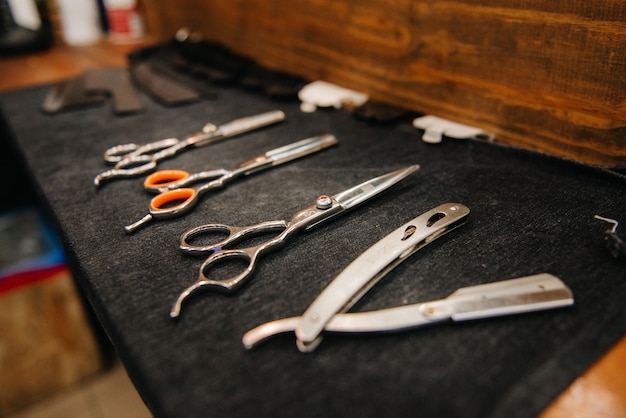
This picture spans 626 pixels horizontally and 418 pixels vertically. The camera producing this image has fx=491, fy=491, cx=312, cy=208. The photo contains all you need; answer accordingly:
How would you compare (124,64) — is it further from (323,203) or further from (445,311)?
(445,311)

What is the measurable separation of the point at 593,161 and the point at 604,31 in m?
0.15

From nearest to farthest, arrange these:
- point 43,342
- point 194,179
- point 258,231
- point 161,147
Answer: point 258,231 → point 194,179 → point 161,147 → point 43,342

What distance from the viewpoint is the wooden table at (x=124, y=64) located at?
1.08ft

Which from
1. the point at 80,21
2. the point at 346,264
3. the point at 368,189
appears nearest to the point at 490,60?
the point at 368,189

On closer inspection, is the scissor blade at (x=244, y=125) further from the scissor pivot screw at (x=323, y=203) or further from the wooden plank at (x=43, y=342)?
the wooden plank at (x=43, y=342)

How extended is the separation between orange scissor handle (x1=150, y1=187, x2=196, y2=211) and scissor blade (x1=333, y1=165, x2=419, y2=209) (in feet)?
0.58

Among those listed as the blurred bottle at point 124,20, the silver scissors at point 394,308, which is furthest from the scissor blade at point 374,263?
the blurred bottle at point 124,20

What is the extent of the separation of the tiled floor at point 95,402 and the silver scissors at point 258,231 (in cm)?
75

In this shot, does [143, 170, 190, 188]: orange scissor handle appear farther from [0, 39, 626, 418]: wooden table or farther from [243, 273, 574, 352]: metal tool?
[0, 39, 626, 418]: wooden table

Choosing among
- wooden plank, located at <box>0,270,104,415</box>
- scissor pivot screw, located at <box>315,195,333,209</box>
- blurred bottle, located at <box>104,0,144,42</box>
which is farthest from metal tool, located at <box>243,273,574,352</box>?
blurred bottle, located at <box>104,0,144,42</box>

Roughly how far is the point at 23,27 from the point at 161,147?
2.85 feet

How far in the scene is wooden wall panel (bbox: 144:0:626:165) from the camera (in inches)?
22.0

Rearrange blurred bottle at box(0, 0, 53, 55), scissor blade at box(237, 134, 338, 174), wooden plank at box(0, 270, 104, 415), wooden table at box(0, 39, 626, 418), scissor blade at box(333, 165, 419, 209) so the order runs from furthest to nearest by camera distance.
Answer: blurred bottle at box(0, 0, 53, 55) < wooden plank at box(0, 270, 104, 415) < scissor blade at box(237, 134, 338, 174) < scissor blade at box(333, 165, 419, 209) < wooden table at box(0, 39, 626, 418)

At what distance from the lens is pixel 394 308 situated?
40cm
